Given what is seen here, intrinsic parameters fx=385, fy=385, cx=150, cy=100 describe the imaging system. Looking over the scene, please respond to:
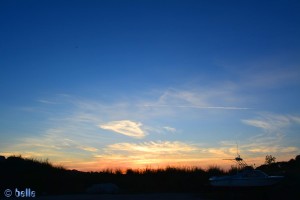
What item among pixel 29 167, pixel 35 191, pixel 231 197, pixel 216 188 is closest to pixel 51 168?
pixel 29 167

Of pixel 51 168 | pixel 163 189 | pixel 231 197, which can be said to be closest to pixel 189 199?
pixel 231 197

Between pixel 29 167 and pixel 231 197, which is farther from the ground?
pixel 29 167

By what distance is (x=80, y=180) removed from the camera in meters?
30.1

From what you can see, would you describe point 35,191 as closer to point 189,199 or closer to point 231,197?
point 189,199

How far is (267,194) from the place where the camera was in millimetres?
21906

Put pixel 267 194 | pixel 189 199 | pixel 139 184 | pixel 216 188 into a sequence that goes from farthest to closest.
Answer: pixel 139 184
pixel 216 188
pixel 267 194
pixel 189 199

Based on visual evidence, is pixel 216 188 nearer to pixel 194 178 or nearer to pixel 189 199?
pixel 194 178

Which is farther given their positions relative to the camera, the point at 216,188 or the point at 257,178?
the point at 216,188

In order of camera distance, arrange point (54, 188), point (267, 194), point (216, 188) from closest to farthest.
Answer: point (267, 194) → point (216, 188) → point (54, 188)

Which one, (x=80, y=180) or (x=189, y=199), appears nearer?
(x=189, y=199)

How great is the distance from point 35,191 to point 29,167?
5.93 meters

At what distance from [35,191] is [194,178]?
437 inches

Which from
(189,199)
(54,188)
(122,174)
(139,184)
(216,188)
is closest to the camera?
(189,199)

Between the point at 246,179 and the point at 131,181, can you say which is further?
the point at 131,181
